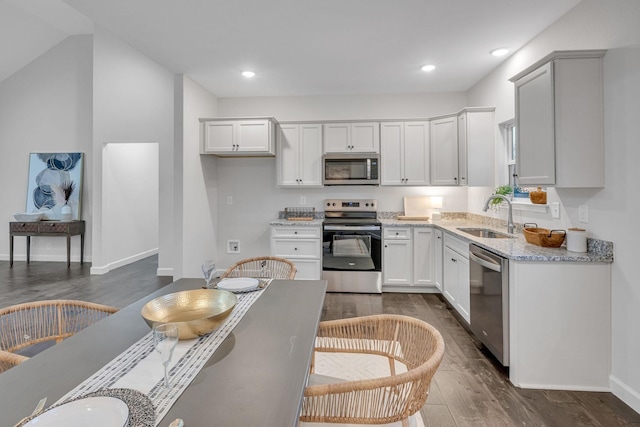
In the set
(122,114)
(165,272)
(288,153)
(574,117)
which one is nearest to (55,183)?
(122,114)

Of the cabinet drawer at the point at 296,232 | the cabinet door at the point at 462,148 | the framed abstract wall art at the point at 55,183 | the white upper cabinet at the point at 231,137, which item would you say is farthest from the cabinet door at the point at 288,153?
the framed abstract wall art at the point at 55,183

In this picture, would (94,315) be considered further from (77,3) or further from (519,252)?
(519,252)

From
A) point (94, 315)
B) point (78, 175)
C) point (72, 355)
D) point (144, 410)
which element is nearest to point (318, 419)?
point (144, 410)

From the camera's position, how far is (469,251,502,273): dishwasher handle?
7.46 feet

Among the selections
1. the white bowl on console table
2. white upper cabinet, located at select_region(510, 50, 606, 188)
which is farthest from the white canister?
the white bowl on console table

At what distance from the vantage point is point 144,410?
0.77m

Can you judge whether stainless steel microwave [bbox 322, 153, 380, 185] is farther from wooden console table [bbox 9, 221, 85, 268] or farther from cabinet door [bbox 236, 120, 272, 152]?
wooden console table [bbox 9, 221, 85, 268]

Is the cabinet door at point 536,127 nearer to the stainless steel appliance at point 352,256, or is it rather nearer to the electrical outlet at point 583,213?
Result: the electrical outlet at point 583,213

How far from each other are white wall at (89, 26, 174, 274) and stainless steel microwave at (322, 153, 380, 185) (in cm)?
265

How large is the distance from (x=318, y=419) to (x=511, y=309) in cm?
169

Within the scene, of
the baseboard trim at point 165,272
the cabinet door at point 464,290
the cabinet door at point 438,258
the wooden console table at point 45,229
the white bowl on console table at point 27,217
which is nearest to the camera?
the cabinet door at point 464,290

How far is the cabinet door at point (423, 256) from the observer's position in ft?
12.8

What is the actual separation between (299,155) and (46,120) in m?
5.04

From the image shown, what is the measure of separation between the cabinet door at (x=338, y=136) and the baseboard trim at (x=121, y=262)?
4.13 m
